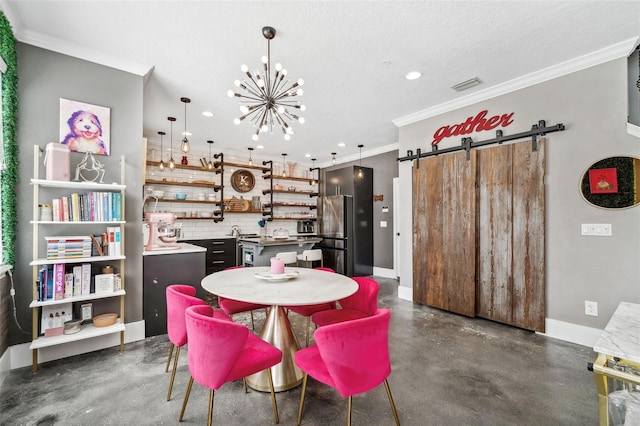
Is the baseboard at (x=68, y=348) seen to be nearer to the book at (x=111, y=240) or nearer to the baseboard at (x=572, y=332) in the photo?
the book at (x=111, y=240)

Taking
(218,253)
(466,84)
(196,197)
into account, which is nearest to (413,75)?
(466,84)

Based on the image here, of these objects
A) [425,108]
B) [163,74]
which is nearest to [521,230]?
[425,108]

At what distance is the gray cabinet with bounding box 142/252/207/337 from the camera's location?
307 centimetres

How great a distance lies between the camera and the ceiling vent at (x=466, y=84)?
3.26 meters

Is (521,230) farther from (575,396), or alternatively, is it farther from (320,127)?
(320,127)

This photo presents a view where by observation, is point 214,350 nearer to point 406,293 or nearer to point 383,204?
point 406,293

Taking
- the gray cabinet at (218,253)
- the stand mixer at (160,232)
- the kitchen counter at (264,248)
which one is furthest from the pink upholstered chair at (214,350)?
the gray cabinet at (218,253)

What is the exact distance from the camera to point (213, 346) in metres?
1.45

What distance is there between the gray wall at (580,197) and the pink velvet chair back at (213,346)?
3308mm

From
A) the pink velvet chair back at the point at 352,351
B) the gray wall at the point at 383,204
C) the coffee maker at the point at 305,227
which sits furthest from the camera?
the coffee maker at the point at 305,227

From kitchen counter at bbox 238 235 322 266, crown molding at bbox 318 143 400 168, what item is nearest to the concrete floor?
kitchen counter at bbox 238 235 322 266

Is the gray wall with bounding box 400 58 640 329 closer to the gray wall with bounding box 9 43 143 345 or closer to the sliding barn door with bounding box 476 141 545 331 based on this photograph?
the sliding barn door with bounding box 476 141 545 331

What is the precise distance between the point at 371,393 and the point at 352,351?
0.96m

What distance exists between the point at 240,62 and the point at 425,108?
2.61 m
